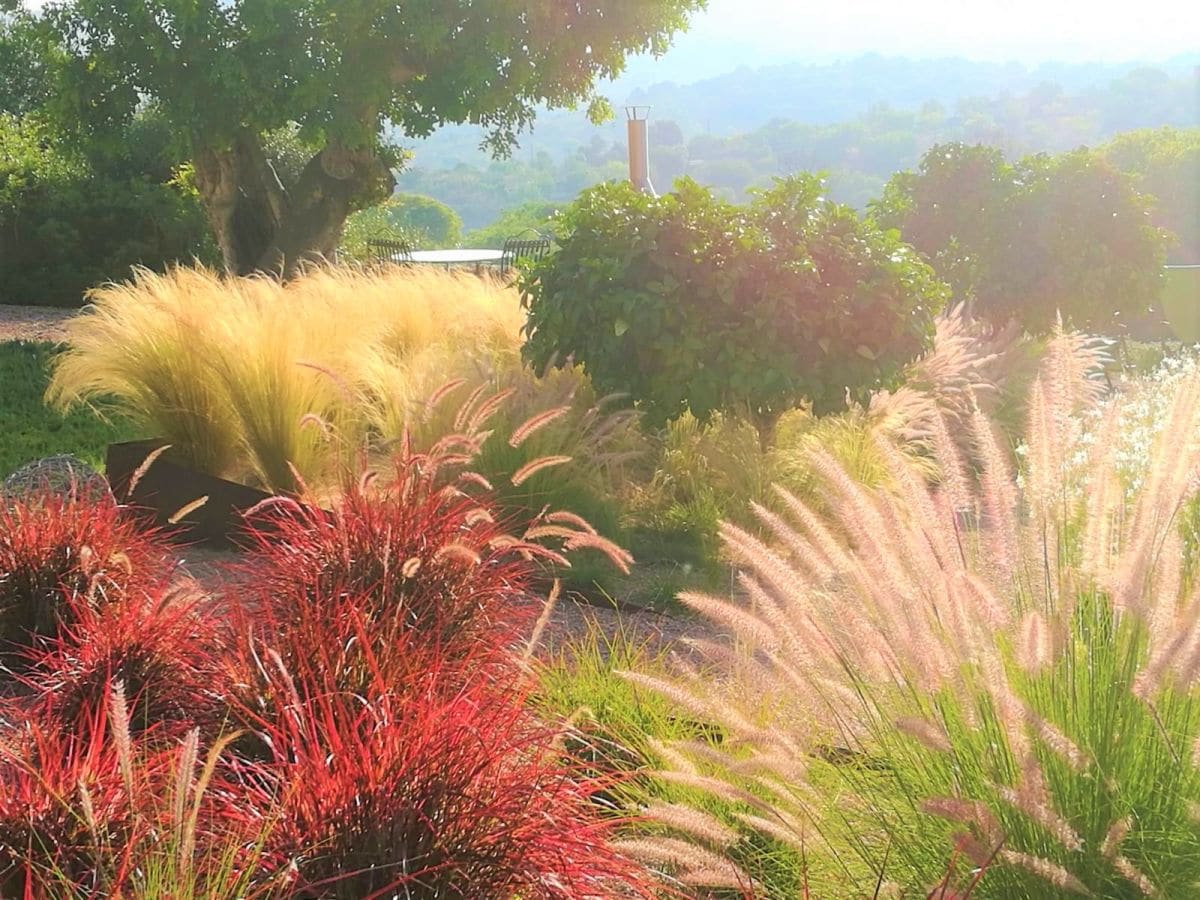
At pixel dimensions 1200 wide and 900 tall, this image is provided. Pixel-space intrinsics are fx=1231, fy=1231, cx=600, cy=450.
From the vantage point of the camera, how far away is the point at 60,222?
1636cm

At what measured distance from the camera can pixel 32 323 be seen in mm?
13750

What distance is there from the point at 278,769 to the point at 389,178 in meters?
14.8

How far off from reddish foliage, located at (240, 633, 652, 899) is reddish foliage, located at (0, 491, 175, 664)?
1921 millimetres

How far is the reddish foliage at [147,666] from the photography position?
2648 mm

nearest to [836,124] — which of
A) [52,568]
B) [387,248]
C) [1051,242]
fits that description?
[387,248]

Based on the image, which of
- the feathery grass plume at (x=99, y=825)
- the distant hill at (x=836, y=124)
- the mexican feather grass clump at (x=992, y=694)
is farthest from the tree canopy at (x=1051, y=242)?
the feathery grass plume at (x=99, y=825)

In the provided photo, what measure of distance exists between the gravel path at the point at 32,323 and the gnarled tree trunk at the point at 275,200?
7.02 ft

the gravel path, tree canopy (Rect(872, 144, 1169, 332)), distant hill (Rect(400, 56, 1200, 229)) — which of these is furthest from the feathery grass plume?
the gravel path

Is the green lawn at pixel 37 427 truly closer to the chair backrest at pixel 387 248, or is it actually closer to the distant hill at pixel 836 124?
the distant hill at pixel 836 124

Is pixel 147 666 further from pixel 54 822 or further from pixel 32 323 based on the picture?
pixel 32 323

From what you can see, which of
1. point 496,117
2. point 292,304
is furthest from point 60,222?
point 292,304

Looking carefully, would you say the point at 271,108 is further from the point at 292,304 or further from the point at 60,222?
the point at 292,304

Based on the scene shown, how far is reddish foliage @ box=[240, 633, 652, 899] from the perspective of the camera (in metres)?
1.67

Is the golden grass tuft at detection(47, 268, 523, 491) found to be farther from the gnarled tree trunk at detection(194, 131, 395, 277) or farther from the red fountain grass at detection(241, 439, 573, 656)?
the gnarled tree trunk at detection(194, 131, 395, 277)
